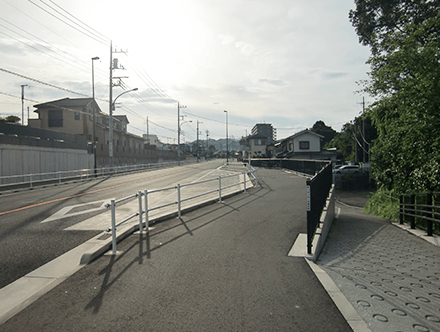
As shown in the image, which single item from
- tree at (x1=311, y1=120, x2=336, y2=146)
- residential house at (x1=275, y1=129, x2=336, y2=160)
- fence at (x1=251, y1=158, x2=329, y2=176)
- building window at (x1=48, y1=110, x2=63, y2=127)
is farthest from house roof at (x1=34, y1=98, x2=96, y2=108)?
tree at (x1=311, y1=120, x2=336, y2=146)

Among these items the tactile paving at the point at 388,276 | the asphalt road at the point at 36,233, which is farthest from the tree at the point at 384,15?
the asphalt road at the point at 36,233

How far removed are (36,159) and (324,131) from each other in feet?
236

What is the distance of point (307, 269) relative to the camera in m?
5.54

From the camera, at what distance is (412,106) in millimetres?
11094

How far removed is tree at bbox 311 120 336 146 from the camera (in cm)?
8294

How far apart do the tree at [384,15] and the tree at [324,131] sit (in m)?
60.5

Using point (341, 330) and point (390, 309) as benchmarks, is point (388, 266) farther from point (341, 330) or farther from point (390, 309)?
point (341, 330)

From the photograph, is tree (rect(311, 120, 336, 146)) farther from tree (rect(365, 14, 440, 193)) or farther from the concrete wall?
tree (rect(365, 14, 440, 193))

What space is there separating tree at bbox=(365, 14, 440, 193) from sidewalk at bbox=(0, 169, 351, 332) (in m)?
6.85

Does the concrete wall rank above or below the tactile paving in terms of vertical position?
above

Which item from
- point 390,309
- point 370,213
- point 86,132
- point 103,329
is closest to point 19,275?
point 103,329

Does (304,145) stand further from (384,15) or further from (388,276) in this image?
(388,276)

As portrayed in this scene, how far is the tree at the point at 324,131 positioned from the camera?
8294 centimetres

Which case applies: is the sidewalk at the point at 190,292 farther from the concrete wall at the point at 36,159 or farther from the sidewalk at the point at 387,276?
the concrete wall at the point at 36,159
